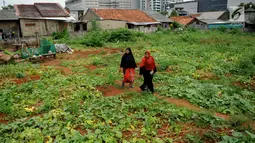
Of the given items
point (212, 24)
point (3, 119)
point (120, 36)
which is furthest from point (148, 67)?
point (212, 24)

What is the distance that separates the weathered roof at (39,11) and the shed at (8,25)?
75cm

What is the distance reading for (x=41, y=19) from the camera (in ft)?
71.3

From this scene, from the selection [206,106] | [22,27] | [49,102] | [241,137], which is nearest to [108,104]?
[49,102]

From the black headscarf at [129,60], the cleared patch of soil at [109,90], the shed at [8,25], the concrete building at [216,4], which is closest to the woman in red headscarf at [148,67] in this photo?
the black headscarf at [129,60]

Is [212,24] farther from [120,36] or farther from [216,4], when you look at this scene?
[216,4]

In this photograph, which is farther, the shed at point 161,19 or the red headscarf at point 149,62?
the shed at point 161,19

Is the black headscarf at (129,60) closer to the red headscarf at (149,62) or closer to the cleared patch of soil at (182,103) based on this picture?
the red headscarf at (149,62)

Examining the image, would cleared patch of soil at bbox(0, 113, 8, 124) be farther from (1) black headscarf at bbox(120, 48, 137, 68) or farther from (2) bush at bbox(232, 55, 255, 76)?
(2) bush at bbox(232, 55, 255, 76)

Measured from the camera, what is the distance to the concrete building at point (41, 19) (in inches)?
833

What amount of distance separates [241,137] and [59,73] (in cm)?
705

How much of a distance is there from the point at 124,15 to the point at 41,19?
35.3 ft

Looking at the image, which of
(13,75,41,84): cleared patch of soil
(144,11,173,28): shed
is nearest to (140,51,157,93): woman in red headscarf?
(13,75,41,84): cleared patch of soil

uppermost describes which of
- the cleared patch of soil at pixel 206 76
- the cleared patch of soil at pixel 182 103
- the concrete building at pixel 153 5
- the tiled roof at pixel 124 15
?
the concrete building at pixel 153 5

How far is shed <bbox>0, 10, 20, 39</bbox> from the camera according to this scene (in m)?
19.8
